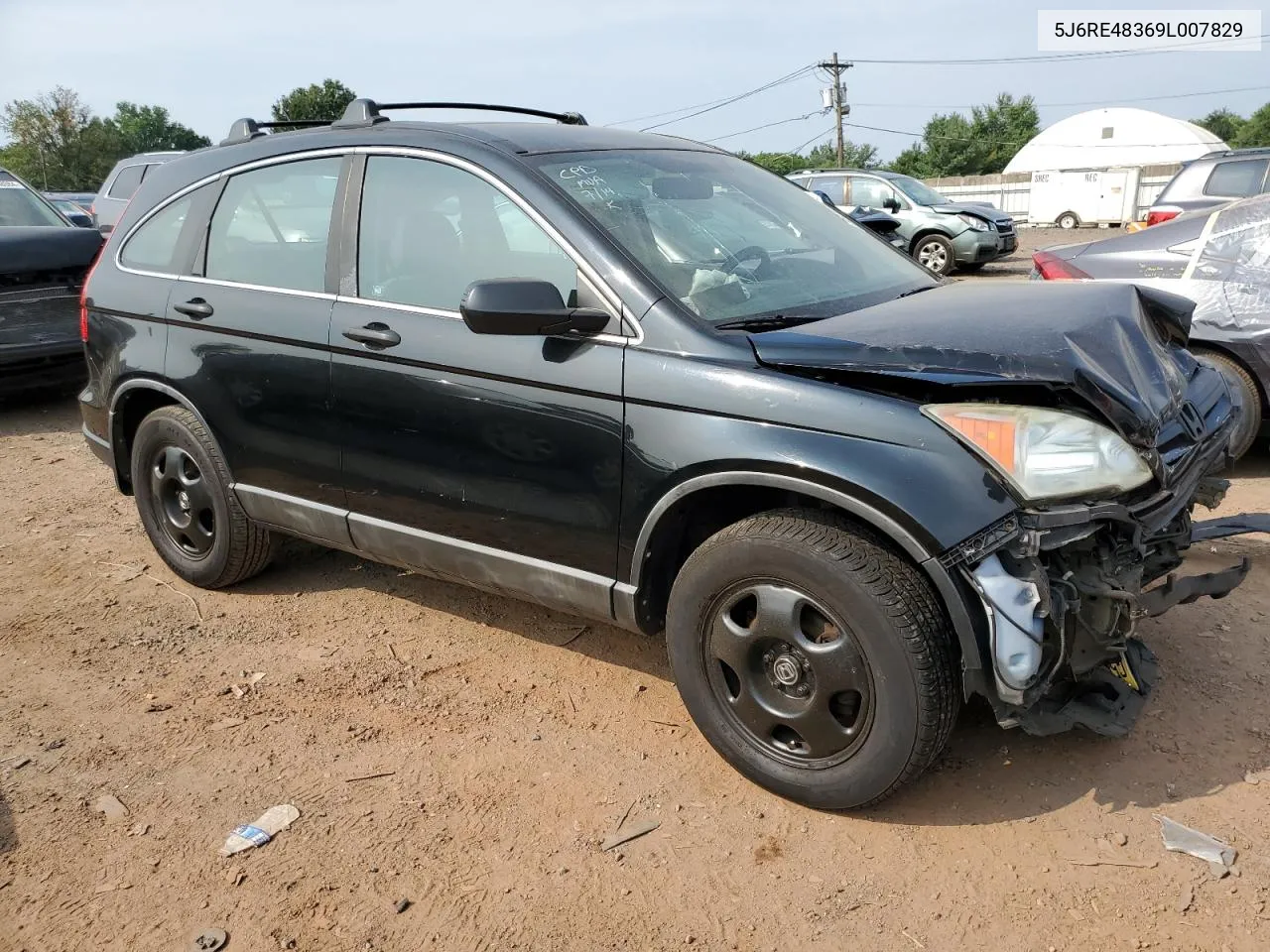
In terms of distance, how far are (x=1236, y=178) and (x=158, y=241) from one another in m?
11.1

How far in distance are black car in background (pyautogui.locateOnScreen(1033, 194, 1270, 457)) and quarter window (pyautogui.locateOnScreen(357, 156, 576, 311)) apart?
11.6 ft

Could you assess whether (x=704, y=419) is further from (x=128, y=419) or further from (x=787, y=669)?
(x=128, y=419)

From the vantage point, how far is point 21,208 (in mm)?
8352

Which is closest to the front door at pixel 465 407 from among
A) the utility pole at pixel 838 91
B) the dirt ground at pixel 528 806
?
the dirt ground at pixel 528 806

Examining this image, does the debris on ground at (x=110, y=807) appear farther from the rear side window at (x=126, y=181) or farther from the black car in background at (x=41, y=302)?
the rear side window at (x=126, y=181)

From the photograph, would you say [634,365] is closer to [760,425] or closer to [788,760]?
[760,425]

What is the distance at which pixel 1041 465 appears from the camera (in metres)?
2.42

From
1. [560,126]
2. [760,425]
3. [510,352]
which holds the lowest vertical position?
[760,425]

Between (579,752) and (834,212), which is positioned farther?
(834,212)

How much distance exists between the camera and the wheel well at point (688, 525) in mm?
2814

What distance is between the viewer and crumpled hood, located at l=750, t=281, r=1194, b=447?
96.6 inches

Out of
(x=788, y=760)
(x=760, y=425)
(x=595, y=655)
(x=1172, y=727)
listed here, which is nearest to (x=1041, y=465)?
(x=760, y=425)

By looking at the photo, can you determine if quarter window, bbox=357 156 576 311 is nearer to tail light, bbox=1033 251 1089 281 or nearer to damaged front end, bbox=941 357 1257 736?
damaged front end, bbox=941 357 1257 736

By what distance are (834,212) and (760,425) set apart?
1779 millimetres
